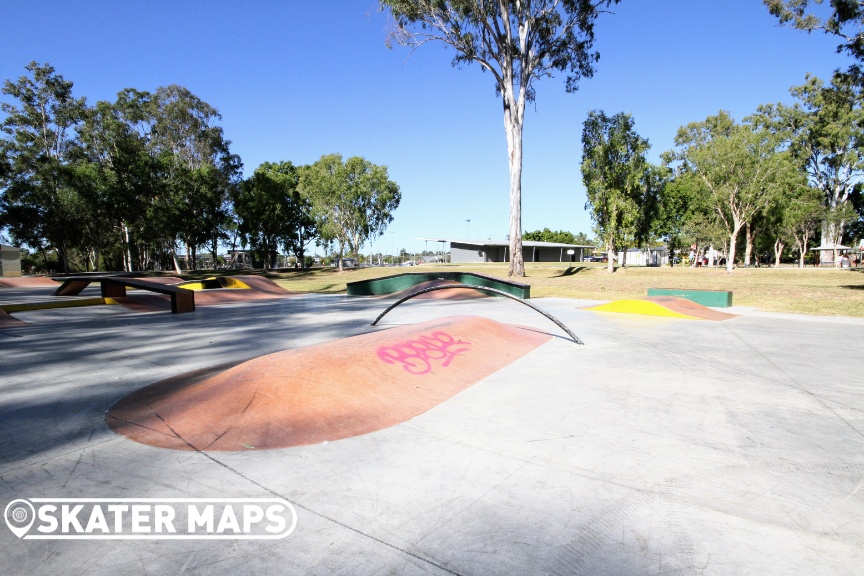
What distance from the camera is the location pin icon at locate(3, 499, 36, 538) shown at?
2.22 metres

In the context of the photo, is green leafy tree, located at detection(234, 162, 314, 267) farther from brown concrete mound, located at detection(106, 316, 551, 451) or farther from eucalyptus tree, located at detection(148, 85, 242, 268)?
brown concrete mound, located at detection(106, 316, 551, 451)

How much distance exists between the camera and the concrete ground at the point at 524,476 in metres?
1.99

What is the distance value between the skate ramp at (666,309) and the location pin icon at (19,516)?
11.6 metres

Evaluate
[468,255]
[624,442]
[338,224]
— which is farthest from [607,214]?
[468,255]

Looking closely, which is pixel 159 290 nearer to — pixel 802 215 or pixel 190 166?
pixel 190 166

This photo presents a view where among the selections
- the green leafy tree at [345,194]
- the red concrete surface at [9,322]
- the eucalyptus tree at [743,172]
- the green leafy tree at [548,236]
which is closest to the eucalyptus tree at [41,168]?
the green leafy tree at [345,194]

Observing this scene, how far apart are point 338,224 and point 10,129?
2969cm

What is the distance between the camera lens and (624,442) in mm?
3297

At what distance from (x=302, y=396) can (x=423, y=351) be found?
75.7 inches

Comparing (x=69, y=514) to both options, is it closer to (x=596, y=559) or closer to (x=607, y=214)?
(x=596, y=559)

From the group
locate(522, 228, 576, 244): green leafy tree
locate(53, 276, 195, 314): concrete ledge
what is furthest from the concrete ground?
locate(522, 228, 576, 244): green leafy tree

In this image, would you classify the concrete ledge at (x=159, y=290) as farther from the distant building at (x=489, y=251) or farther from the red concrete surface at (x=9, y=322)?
the distant building at (x=489, y=251)

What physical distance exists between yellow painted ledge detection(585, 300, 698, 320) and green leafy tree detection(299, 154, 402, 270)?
2971 cm

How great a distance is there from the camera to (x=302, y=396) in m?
3.95
